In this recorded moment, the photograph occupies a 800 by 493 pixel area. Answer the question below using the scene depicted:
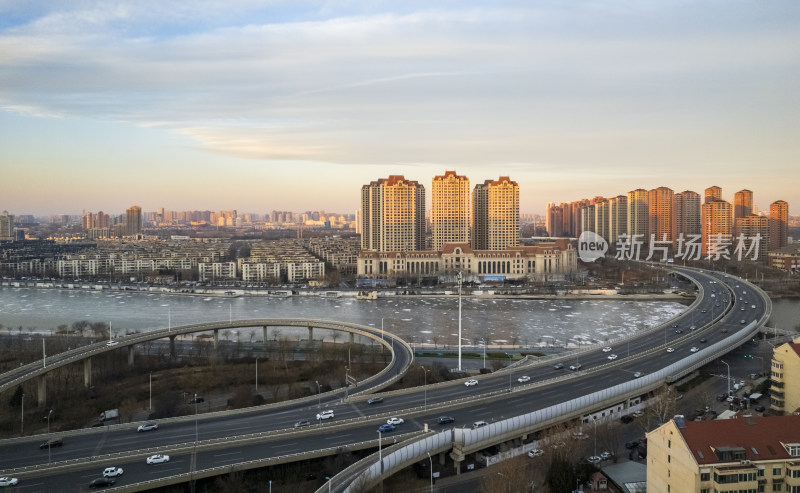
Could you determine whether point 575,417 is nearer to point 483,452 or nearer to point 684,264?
point 483,452

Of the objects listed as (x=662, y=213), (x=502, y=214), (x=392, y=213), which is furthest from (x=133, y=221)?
(x=662, y=213)

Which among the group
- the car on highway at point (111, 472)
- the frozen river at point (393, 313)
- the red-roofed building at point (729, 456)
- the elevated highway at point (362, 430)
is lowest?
the frozen river at point (393, 313)

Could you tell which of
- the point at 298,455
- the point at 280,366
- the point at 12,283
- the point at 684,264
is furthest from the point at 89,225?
the point at 298,455

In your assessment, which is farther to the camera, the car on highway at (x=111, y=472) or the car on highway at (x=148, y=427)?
the car on highway at (x=148, y=427)

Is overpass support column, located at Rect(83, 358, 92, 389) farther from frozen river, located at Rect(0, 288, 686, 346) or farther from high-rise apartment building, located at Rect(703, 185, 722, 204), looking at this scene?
high-rise apartment building, located at Rect(703, 185, 722, 204)

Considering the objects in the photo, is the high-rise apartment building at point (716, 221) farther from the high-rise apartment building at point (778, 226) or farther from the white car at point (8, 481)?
the white car at point (8, 481)

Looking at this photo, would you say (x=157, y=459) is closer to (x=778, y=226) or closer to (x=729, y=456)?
(x=729, y=456)

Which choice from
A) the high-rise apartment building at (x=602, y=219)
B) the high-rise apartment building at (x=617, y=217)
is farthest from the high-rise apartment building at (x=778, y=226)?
the high-rise apartment building at (x=602, y=219)
